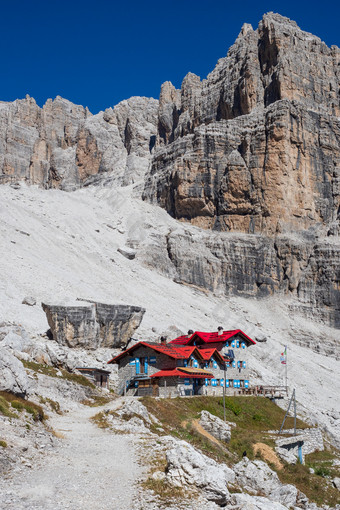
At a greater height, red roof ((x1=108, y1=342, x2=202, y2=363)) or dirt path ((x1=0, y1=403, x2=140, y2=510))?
dirt path ((x1=0, y1=403, x2=140, y2=510))

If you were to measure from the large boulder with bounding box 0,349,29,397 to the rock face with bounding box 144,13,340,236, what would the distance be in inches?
3596

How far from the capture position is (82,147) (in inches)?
7052

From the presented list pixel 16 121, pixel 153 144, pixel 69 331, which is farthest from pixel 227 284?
pixel 16 121

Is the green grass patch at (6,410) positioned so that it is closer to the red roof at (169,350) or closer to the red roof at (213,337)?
the red roof at (169,350)

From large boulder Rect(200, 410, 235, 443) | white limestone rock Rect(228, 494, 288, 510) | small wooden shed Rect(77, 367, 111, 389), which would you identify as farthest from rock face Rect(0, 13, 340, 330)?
white limestone rock Rect(228, 494, 288, 510)

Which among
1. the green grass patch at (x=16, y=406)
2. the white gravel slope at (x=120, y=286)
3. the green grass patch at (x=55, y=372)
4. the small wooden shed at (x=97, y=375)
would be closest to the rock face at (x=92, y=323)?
the white gravel slope at (x=120, y=286)

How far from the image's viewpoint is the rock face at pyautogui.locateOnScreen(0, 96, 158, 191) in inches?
6762

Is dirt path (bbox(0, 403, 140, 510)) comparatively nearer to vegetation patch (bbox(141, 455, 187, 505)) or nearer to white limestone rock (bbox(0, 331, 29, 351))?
vegetation patch (bbox(141, 455, 187, 505))

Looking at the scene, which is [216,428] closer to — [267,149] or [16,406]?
[16,406]

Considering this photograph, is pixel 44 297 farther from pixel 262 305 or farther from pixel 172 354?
pixel 262 305

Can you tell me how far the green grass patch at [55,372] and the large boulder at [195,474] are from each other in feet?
58.0

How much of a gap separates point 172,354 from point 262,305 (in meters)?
62.7

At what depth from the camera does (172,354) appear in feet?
137

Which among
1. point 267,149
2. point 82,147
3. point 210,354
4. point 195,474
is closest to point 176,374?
point 210,354
